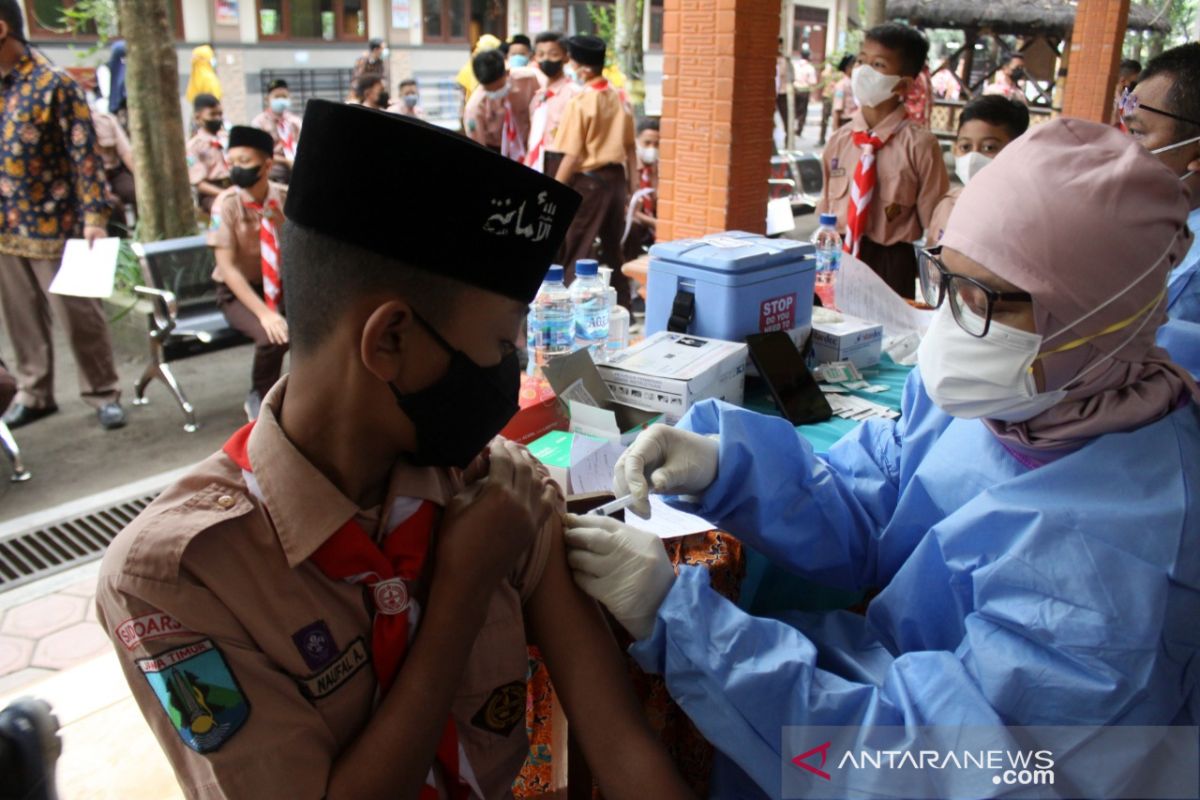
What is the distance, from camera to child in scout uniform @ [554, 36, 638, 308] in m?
6.22

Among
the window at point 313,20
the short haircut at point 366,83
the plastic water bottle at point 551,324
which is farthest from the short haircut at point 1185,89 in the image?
the window at point 313,20

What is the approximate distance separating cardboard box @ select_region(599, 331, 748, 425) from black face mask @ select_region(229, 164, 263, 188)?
2.95 meters

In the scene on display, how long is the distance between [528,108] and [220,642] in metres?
7.79

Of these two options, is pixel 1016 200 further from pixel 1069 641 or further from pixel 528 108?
pixel 528 108

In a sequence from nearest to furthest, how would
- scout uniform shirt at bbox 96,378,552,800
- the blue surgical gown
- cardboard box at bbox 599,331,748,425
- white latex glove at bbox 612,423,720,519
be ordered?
1. scout uniform shirt at bbox 96,378,552,800
2. the blue surgical gown
3. white latex glove at bbox 612,423,720,519
4. cardboard box at bbox 599,331,748,425

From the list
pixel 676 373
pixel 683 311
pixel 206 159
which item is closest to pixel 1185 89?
pixel 683 311

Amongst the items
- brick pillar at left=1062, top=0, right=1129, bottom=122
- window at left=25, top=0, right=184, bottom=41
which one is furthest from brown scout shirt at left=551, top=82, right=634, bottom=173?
window at left=25, top=0, right=184, bottom=41

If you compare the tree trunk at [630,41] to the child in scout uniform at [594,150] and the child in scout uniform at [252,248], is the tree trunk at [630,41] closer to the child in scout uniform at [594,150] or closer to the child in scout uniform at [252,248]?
the child in scout uniform at [594,150]

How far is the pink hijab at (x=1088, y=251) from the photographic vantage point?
1.29 metres

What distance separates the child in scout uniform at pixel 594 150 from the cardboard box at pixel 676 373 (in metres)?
3.82

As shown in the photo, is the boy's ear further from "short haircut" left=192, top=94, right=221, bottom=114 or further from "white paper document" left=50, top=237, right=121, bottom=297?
"short haircut" left=192, top=94, right=221, bottom=114

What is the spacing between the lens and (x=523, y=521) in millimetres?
1294

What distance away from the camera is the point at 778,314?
104 inches

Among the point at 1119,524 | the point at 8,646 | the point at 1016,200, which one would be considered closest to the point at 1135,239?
the point at 1016,200
